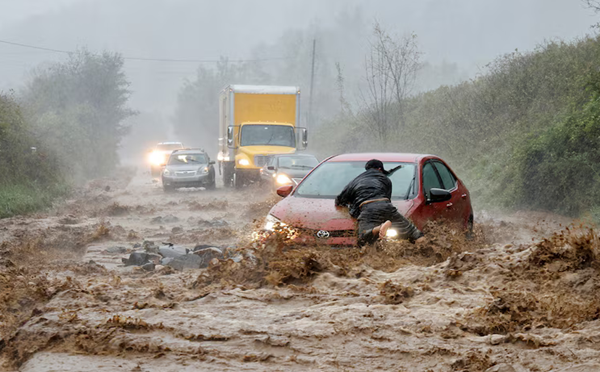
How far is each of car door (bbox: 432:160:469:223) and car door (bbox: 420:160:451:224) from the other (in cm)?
13

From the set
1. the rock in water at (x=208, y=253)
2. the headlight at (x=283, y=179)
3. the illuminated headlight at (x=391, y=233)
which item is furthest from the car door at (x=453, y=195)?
the headlight at (x=283, y=179)

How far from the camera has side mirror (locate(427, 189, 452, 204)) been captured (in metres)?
8.88

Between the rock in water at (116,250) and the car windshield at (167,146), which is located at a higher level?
the car windshield at (167,146)

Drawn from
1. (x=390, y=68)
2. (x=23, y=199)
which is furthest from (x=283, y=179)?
(x=390, y=68)

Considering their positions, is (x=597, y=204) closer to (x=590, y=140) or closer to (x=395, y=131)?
(x=590, y=140)

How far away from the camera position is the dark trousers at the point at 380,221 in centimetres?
797

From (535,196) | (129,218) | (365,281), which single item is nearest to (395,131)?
(535,196)

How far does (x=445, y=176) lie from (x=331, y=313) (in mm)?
4782

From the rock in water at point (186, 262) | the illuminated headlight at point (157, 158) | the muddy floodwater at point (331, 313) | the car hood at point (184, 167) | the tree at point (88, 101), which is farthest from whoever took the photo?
the tree at point (88, 101)

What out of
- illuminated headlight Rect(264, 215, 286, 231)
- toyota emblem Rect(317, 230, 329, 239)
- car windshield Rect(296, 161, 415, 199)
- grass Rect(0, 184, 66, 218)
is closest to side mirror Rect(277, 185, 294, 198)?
car windshield Rect(296, 161, 415, 199)

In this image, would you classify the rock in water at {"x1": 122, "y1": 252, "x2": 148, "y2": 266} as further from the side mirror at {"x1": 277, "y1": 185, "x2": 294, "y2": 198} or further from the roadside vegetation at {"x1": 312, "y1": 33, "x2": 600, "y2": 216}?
the roadside vegetation at {"x1": 312, "y1": 33, "x2": 600, "y2": 216}

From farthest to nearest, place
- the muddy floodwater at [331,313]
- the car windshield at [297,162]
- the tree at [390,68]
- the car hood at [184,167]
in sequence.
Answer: the tree at [390,68] < the car hood at [184,167] < the car windshield at [297,162] < the muddy floodwater at [331,313]

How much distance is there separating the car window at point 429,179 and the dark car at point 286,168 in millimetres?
10376

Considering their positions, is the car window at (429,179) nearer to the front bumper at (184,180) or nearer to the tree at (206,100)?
the front bumper at (184,180)
